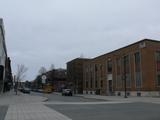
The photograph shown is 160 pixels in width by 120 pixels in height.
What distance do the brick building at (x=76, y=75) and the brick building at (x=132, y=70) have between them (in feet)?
65.9

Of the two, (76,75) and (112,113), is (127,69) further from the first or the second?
(112,113)

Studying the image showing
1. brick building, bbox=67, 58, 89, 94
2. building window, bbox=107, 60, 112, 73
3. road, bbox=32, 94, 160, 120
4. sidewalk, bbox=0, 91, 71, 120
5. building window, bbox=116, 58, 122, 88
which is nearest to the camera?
road, bbox=32, 94, 160, 120

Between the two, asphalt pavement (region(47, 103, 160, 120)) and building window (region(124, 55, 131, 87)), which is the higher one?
building window (region(124, 55, 131, 87))

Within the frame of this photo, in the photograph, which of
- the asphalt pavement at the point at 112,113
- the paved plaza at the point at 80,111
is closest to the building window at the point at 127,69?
the paved plaza at the point at 80,111

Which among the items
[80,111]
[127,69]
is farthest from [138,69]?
[80,111]

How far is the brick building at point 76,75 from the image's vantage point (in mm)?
105438

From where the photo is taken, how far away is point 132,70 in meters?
64.0

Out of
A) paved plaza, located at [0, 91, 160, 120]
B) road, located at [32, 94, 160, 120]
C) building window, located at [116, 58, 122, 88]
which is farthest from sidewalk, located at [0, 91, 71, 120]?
building window, located at [116, 58, 122, 88]

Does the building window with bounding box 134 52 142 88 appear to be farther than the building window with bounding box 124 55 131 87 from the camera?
No

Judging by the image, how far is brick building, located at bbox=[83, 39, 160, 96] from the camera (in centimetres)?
5853

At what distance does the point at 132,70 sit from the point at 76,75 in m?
43.8

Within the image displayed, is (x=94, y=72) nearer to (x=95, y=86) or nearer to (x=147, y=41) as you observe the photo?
(x=95, y=86)

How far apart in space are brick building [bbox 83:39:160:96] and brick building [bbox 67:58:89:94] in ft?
65.9

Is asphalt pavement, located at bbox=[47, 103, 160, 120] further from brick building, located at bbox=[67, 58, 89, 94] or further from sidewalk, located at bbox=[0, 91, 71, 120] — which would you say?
brick building, located at bbox=[67, 58, 89, 94]
